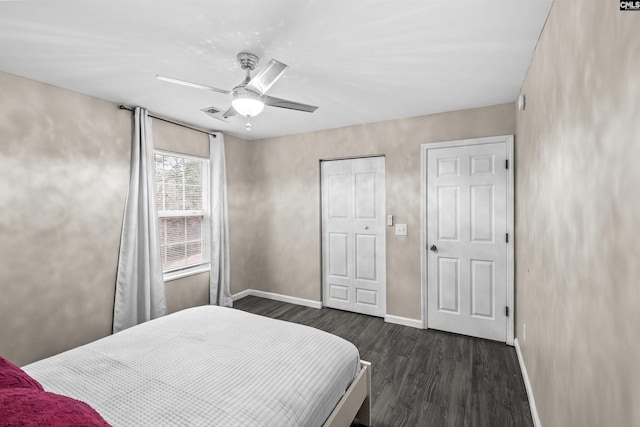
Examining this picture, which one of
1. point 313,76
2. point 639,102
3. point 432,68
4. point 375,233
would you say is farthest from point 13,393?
point 375,233

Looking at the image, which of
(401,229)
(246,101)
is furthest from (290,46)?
(401,229)

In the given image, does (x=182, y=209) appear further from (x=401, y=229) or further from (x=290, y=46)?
(x=401, y=229)

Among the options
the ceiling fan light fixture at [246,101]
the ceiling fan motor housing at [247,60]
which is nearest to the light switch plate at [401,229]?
the ceiling fan light fixture at [246,101]

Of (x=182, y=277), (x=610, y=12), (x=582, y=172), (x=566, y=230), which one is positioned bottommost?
(x=182, y=277)

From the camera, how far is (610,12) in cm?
88

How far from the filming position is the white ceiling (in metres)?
1.58

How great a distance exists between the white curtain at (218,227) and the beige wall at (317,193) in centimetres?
59

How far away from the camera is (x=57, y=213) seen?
2.54m

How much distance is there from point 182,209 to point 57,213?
4.25 ft

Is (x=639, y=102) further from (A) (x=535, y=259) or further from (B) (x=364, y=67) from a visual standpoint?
(B) (x=364, y=67)

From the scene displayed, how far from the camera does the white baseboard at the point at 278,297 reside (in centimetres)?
416

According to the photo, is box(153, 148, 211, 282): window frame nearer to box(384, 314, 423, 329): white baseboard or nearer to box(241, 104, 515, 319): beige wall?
box(241, 104, 515, 319): beige wall

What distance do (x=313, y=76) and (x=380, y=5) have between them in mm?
900

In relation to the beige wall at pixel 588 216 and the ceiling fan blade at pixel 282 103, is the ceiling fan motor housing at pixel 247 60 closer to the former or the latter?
the ceiling fan blade at pixel 282 103
